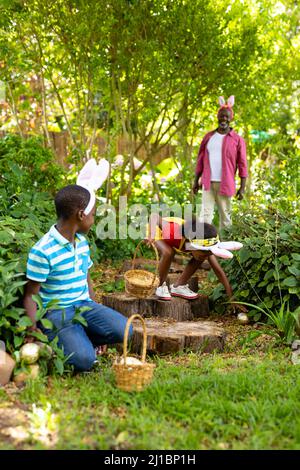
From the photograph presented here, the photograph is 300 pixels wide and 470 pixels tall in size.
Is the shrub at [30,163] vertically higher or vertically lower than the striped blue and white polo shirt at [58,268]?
higher

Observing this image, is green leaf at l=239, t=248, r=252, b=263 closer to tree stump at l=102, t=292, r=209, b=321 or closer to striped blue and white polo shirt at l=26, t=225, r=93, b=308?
tree stump at l=102, t=292, r=209, b=321

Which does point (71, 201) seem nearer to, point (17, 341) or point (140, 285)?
point (17, 341)

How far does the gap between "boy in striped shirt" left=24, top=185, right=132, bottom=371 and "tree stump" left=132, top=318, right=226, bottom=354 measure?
434mm

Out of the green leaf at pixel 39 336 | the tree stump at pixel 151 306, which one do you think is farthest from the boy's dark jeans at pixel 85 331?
the tree stump at pixel 151 306

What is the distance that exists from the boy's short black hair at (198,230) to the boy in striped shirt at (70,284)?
4.25ft

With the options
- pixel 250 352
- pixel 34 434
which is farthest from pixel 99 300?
pixel 34 434

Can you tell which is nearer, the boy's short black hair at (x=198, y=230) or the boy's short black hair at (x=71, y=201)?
the boy's short black hair at (x=71, y=201)

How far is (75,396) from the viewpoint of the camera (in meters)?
3.47

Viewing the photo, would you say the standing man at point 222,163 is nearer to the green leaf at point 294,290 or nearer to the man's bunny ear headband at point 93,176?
the green leaf at point 294,290

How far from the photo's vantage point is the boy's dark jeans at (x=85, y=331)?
3875 millimetres

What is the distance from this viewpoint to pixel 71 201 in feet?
13.3

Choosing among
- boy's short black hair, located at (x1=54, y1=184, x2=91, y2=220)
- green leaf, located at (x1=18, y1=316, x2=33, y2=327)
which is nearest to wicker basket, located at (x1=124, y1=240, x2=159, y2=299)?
boy's short black hair, located at (x1=54, y1=184, x2=91, y2=220)

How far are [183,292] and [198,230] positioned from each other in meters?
0.59

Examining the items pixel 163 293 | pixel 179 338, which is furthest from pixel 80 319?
pixel 163 293
